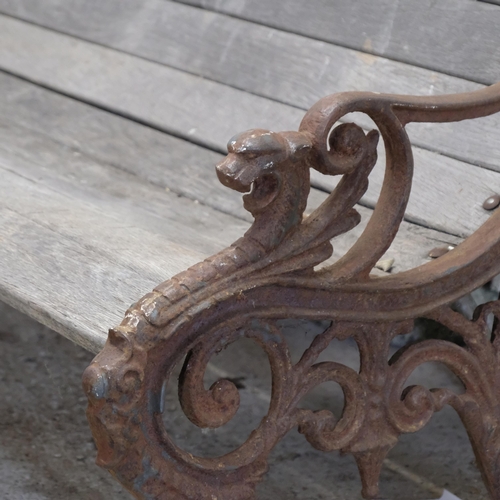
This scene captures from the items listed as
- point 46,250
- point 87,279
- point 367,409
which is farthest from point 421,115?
point 46,250

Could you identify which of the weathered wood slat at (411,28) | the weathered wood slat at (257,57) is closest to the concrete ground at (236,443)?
the weathered wood slat at (257,57)

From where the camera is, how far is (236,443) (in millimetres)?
2232

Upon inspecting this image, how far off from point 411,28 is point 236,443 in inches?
43.1

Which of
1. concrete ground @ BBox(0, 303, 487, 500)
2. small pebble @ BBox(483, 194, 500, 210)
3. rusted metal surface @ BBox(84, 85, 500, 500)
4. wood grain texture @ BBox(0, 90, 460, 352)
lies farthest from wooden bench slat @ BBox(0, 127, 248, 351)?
small pebble @ BBox(483, 194, 500, 210)

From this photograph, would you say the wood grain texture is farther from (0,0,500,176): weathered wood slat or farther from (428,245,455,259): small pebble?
(0,0,500,176): weathered wood slat

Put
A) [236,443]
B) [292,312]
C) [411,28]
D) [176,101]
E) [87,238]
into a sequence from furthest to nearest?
[176,101] < [236,443] < [411,28] < [87,238] < [292,312]

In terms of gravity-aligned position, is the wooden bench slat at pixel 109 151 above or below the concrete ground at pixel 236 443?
above

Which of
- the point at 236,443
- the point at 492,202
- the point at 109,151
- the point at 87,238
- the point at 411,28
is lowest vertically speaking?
the point at 236,443

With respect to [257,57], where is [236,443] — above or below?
below

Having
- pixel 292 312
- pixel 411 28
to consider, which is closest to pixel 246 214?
pixel 411 28

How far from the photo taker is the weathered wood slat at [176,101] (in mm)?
1932

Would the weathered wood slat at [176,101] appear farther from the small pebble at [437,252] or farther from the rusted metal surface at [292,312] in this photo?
the rusted metal surface at [292,312]

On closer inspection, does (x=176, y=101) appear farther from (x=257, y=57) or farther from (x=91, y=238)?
(x=91, y=238)

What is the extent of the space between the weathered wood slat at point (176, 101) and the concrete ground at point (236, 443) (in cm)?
38
